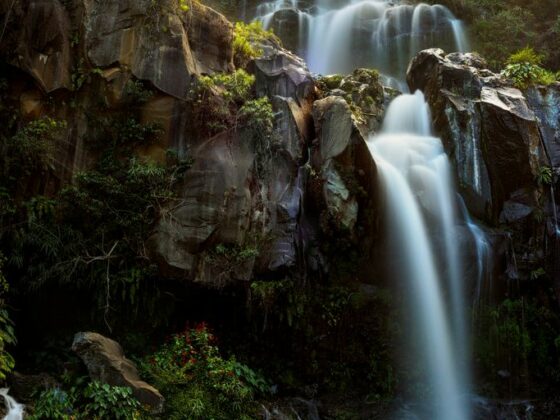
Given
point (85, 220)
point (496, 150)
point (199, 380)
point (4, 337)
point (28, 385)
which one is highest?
point (496, 150)

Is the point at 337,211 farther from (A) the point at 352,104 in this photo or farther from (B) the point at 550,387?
(B) the point at 550,387

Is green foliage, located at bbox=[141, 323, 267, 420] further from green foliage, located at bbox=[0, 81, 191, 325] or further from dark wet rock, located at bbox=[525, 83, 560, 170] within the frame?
dark wet rock, located at bbox=[525, 83, 560, 170]

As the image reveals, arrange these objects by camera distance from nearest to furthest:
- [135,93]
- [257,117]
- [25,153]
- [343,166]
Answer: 1. [25,153]
2. [135,93]
3. [257,117]
4. [343,166]

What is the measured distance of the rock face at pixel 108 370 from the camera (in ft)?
24.3

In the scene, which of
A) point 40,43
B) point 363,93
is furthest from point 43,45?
point 363,93

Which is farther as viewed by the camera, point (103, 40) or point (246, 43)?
point (246, 43)

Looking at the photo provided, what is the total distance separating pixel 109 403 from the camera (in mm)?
7125

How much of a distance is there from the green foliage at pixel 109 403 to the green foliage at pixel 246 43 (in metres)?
7.72

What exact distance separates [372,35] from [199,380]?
15527 millimetres

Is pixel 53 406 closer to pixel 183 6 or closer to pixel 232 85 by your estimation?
pixel 232 85

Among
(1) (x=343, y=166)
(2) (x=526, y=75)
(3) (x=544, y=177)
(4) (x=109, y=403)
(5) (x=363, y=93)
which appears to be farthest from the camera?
(5) (x=363, y=93)

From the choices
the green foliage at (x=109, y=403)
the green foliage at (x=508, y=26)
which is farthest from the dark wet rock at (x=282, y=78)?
the green foliage at (x=508, y=26)

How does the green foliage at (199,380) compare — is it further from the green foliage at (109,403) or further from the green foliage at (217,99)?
the green foliage at (217,99)

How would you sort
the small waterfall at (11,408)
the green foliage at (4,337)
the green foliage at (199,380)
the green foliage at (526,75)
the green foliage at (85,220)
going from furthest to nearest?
the green foliage at (526,75), the green foliage at (85,220), the green foliage at (199,380), the green foliage at (4,337), the small waterfall at (11,408)
